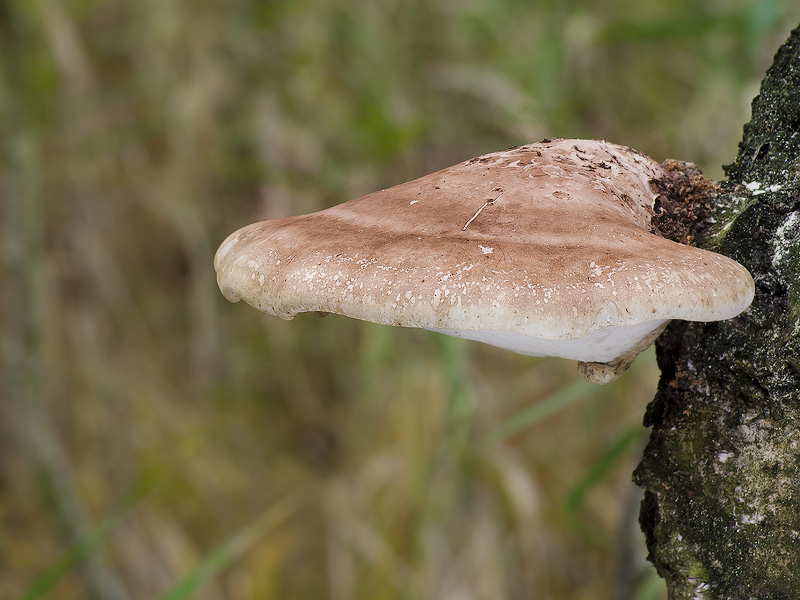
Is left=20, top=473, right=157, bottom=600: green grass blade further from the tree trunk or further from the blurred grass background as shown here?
the tree trunk

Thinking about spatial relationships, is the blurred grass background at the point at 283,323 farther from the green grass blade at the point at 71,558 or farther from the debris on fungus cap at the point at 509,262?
the debris on fungus cap at the point at 509,262

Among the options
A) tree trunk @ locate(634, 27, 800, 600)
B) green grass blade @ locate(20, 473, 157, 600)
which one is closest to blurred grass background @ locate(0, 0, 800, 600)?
green grass blade @ locate(20, 473, 157, 600)

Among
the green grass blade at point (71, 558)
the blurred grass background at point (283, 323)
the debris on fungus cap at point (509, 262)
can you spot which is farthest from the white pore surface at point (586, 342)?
the blurred grass background at point (283, 323)

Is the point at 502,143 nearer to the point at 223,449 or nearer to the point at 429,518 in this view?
the point at 429,518

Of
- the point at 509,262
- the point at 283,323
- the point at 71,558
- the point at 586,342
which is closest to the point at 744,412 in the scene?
the point at 586,342

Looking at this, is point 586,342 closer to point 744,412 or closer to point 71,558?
point 744,412
